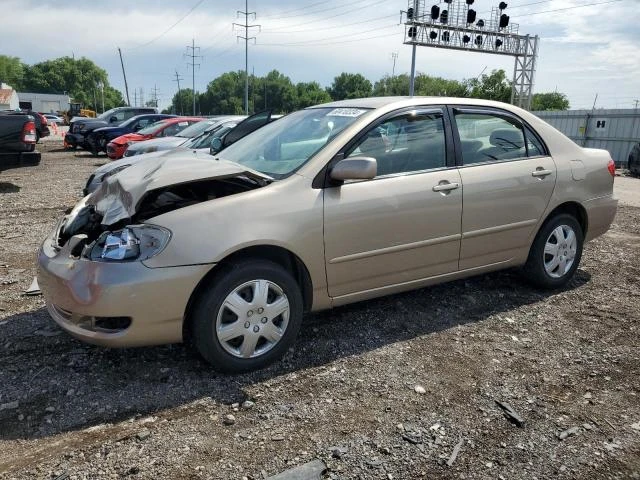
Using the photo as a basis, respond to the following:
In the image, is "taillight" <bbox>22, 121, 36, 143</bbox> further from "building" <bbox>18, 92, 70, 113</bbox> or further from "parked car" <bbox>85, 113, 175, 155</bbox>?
"building" <bbox>18, 92, 70, 113</bbox>

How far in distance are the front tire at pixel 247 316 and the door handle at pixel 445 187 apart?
1.29m

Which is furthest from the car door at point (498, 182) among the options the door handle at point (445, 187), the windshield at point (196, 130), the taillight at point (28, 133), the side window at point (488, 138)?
the windshield at point (196, 130)

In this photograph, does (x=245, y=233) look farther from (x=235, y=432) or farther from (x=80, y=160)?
(x=80, y=160)

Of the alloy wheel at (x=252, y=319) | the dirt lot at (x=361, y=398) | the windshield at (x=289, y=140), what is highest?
the windshield at (x=289, y=140)

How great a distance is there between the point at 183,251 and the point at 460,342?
2.06 metres

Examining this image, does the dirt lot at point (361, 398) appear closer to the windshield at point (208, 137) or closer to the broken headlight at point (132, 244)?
the broken headlight at point (132, 244)

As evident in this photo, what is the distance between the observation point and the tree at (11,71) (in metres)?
122

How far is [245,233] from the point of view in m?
3.08

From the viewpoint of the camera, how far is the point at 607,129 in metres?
22.7

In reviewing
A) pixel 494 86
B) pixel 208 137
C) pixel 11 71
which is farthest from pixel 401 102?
pixel 11 71

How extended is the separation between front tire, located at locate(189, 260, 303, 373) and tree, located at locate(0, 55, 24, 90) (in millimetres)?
141885

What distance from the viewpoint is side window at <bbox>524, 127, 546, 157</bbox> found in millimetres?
4527

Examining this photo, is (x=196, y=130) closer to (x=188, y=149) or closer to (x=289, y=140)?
(x=188, y=149)

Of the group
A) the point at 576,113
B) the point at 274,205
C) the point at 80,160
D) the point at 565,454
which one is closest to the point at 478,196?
the point at 274,205
